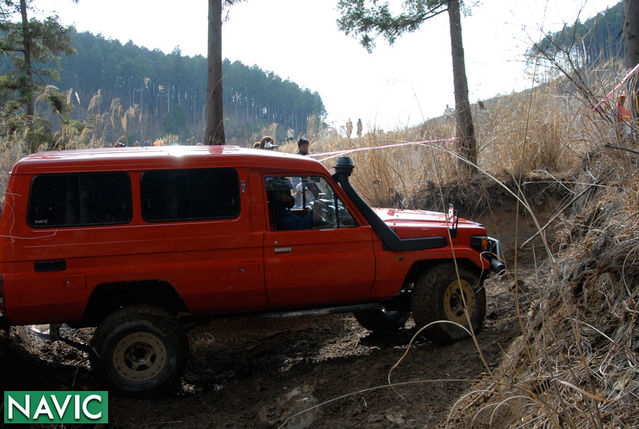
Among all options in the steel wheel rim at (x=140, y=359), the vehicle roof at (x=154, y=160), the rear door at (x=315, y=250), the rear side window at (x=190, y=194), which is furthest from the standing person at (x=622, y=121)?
the steel wheel rim at (x=140, y=359)

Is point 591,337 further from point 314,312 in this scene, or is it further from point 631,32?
point 631,32

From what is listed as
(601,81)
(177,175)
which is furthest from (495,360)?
(177,175)

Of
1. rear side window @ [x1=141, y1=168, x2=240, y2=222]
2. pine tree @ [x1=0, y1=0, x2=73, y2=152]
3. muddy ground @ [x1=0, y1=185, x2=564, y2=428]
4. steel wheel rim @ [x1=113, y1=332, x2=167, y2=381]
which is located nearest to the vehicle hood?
muddy ground @ [x1=0, y1=185, x2=564, y2=428]

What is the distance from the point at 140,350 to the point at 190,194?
145cm

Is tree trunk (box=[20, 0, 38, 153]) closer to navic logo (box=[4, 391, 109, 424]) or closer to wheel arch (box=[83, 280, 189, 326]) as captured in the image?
wheel arch (box=[83, 280, 189, 326])

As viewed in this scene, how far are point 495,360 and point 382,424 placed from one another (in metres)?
1.31

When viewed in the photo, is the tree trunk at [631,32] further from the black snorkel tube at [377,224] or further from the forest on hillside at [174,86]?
the forest on hillside at [174,86]

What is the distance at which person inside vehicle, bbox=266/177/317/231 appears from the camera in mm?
4465

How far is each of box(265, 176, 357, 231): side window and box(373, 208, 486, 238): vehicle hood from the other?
504mm

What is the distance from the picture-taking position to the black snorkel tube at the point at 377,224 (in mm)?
4629

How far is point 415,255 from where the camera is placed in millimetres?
4727

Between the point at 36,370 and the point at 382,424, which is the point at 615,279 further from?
the point at 36,370

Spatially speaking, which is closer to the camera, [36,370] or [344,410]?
[344,410]

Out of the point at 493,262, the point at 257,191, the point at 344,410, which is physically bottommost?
the point at 344,410
